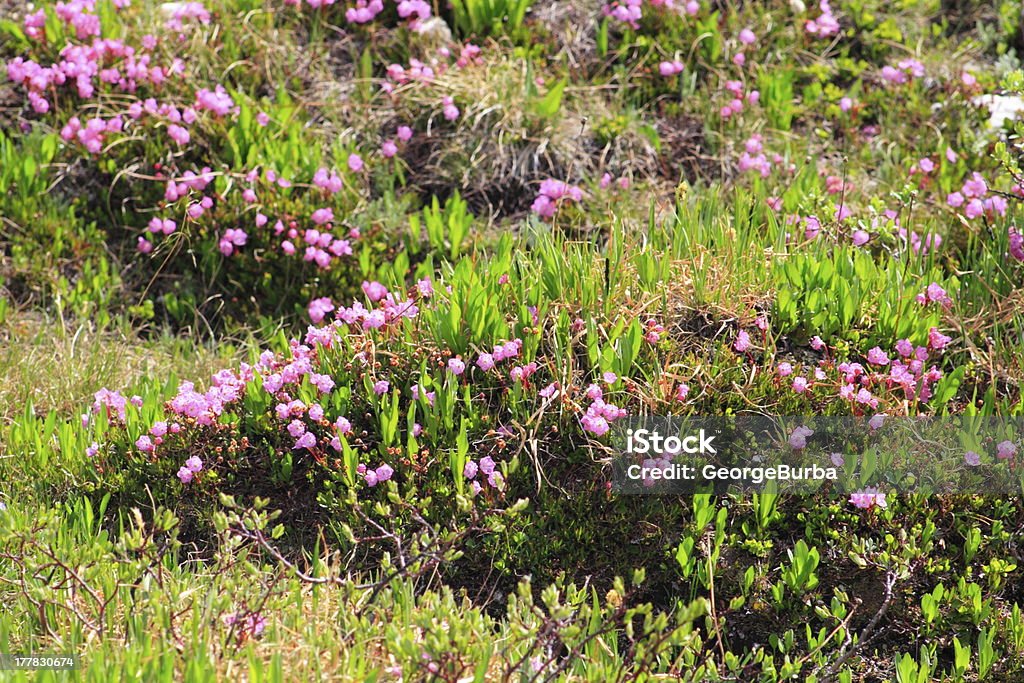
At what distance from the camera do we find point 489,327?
446cm

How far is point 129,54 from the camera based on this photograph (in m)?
6.27

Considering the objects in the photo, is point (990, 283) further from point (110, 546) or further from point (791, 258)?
point (110, 546)

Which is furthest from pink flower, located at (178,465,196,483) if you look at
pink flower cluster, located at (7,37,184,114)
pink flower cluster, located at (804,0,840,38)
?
pink flower cluster, located at (804,0,840,38)

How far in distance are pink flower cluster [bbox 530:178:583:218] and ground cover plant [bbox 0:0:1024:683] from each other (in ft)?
0.15

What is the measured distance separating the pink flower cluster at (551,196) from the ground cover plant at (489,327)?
0.15 feet

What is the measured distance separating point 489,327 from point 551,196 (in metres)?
1.68

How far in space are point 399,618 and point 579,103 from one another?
3.94m

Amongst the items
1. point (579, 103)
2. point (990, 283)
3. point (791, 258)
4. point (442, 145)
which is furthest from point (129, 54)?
point (990, 283)

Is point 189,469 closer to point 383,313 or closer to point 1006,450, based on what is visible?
point 383,313

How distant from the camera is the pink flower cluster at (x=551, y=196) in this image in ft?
18.9

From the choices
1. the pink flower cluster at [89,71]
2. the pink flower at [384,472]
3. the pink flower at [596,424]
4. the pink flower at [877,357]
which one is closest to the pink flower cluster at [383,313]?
the pink flower at [384,472]

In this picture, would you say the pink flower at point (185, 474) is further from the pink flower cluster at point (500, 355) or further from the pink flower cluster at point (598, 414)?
the pink flower cluster at point (598, 414)

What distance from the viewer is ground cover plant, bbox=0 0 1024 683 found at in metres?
3.64

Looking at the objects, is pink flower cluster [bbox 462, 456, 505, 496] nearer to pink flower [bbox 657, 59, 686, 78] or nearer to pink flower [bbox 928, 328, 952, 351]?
pink flower [bbox 928, 328, 952, 351]
